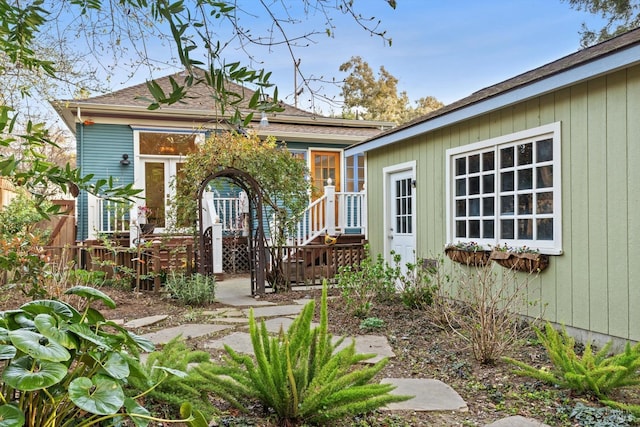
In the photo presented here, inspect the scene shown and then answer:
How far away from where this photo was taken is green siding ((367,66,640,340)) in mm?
3785

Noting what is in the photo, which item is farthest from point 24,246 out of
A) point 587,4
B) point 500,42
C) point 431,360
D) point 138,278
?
point 587,4

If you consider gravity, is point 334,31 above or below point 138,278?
above

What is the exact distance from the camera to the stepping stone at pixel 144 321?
489 cm

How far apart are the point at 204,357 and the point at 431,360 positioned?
1945mm

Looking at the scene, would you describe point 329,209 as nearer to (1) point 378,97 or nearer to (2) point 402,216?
(2) point 402,216

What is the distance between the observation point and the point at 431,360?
3801 millimetres

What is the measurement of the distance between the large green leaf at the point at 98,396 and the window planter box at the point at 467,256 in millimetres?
4163

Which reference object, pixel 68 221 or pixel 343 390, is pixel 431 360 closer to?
pixel 343 390

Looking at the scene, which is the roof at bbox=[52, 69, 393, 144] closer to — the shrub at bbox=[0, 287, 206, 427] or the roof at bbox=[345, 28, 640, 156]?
the roof at bbox=[345, 28, 640, 156]

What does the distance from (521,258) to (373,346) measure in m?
1.74

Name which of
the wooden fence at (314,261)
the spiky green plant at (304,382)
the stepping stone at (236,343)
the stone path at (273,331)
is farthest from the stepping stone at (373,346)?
the wooden fence at (314,261)

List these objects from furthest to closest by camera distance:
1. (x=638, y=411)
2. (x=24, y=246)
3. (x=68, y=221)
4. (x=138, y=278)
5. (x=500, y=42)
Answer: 1. (x=500, y=42)
2. (x=68, y=221)
3. (x=138, y=278)
4. (x=24, y=246)
5. (x=638, y=411)

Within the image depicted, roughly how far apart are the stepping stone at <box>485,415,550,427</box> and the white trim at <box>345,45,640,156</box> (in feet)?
8.73

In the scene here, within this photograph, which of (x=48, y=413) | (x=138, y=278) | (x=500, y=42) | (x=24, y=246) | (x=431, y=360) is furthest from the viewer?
(x=500, y=42)
